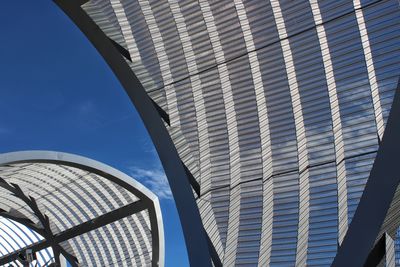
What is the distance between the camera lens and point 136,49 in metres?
21.9

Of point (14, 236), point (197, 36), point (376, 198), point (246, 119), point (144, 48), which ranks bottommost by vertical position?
point (14, 236)

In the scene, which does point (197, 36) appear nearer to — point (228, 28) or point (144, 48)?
point (228, 28)

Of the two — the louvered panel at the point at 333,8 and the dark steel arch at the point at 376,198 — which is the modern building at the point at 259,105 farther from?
the dark steel arch at the point at 376,198

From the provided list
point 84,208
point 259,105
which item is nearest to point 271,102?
point 259,105

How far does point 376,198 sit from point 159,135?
31.5ft

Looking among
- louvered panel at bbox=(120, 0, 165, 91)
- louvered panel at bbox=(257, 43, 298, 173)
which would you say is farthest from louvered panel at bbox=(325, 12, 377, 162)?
louvered panel at bbox=(120, 0, 165, 91)

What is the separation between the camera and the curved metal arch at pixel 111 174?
102 feet

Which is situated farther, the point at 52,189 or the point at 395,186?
the point at 52,189

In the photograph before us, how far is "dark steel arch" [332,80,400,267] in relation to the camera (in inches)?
520

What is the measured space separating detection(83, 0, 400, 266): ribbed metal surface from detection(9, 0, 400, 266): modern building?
0.13ft

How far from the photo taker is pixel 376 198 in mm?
13812

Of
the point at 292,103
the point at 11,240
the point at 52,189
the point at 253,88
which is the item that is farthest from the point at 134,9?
the point at 11,240

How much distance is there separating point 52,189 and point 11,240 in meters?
13.5

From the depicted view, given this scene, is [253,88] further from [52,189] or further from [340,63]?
[52,189]
